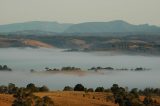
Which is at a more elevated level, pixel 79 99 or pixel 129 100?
pixel 79 99

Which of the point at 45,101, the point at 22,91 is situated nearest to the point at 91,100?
the point at 45,101

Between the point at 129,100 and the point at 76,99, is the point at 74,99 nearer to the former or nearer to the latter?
the point at 76,99

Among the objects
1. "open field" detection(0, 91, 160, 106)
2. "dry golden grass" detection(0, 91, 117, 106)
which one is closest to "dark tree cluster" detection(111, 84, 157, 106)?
"open field" detection(0, 91, 160, 106)

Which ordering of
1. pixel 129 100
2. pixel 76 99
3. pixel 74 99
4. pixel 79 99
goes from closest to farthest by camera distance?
pixel 74 99 < pixel 76 99 < pixel 79 99 < pixel 129 100

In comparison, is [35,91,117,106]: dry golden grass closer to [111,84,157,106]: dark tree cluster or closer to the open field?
the open field

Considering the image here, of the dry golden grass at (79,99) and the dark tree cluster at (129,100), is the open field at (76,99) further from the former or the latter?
the dark tree cluster at (129,100)

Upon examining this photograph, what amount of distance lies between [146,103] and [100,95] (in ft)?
63.3

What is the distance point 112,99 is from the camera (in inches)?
5207

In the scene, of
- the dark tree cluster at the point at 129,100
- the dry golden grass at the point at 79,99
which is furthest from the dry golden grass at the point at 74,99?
the dark tree cluster at the point at 129,100

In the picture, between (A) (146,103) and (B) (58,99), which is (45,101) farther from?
(A) (146,103)

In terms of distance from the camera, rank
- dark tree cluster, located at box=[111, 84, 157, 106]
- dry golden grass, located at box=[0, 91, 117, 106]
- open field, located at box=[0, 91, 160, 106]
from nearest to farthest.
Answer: dry golden grass, located at box=[0, 91, 117, 106] < open field, located at box=[0, 91, 160, 106] < dark tree cluster, located at box=[111, 84, 157, 106]

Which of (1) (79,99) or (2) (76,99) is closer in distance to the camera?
(2) (76,99)

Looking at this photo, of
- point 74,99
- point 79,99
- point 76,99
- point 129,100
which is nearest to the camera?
point 74,99

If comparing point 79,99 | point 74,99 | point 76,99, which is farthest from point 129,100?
point 74,99
